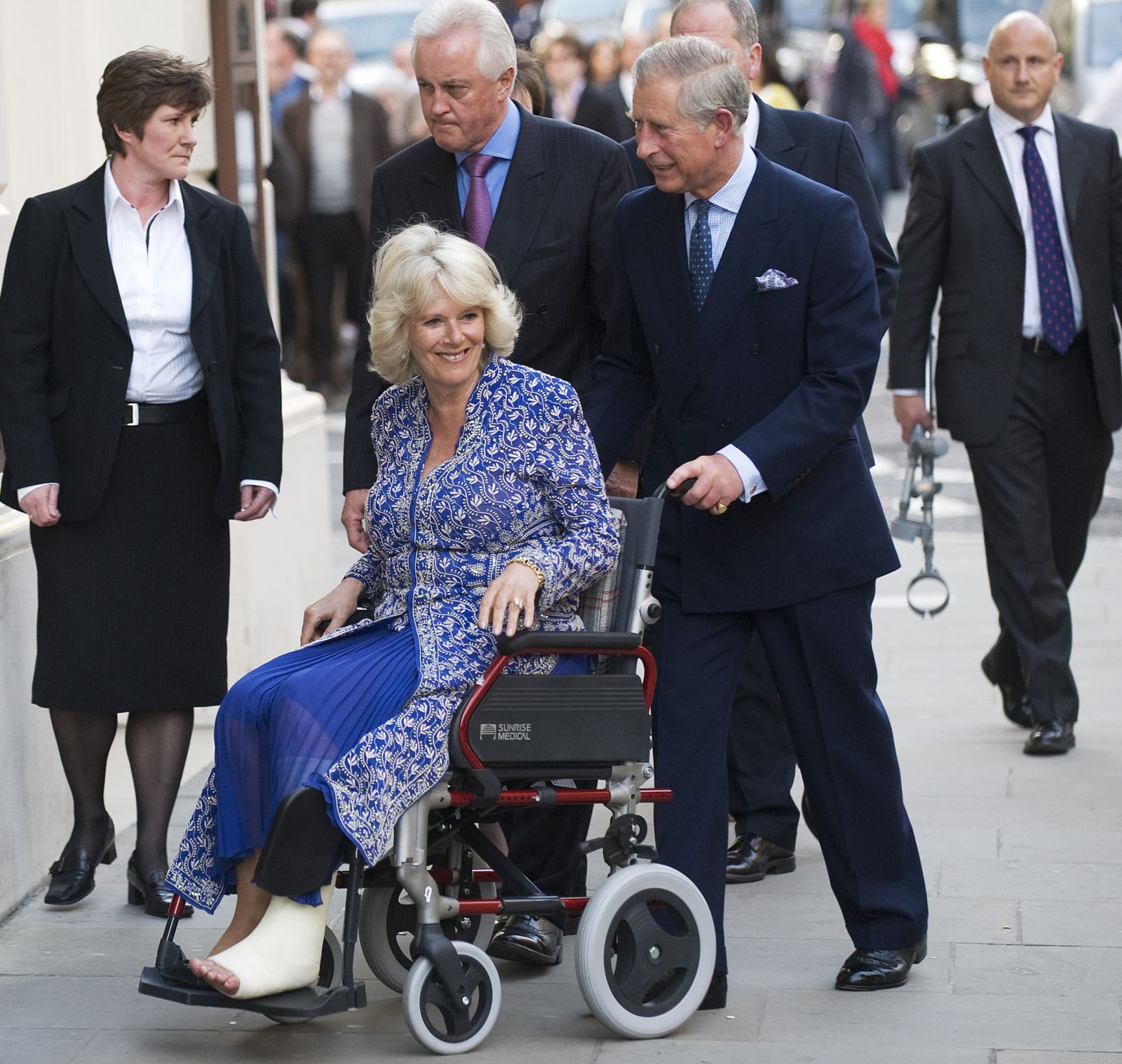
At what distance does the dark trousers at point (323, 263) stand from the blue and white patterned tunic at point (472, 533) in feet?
33.5

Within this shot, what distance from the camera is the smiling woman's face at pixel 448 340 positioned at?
174 inches

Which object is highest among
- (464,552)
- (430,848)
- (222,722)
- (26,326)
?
(26,326)

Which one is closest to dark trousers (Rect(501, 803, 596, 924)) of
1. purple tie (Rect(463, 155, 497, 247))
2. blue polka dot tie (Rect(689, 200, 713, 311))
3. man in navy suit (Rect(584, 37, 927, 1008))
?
man in navy suit (Rect(584, 37, 927, 1008))

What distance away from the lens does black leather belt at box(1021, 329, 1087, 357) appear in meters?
6.75

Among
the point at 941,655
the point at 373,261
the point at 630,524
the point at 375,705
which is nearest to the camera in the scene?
the point at 375,705

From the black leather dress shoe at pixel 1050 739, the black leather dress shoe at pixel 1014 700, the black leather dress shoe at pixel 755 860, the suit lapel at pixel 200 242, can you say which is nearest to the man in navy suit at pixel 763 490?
the black leather dress shoe at pixel 755 860

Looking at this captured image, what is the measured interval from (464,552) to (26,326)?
1.40 m

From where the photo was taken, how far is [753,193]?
448 cm

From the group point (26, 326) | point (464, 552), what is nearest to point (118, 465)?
point (26, 326)

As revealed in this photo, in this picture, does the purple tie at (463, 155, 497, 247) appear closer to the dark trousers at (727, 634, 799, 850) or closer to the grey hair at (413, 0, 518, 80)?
the grey hair at (413, 0, 518, 80)

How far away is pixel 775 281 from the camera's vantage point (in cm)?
441

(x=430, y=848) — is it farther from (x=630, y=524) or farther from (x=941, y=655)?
(x=941, y=655)

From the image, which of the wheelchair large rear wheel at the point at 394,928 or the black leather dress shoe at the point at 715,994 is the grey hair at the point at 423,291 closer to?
the wheelchair large rear wheel at the point at 394,928

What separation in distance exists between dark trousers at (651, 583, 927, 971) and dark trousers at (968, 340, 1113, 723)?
7.40ft
